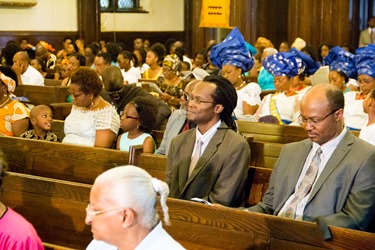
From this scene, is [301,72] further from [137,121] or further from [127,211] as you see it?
[127,211]

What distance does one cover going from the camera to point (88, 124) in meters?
5.94

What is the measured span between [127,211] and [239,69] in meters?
5.21

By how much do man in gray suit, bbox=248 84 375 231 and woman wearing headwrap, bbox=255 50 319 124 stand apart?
118 inches

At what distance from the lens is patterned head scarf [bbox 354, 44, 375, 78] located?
7031 mm

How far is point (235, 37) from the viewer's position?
26.5 ft

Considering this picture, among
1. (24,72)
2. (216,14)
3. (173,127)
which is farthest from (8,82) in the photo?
(216,14)

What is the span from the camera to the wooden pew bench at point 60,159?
5211 mm

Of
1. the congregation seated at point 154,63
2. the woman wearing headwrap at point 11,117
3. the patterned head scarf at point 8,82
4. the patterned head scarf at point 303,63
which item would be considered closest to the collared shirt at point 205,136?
the woman wearing headwrap at point 11,117

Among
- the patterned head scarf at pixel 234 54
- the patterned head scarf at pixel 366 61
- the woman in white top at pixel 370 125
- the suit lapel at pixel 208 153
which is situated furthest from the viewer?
the patterned head scarf at pixel 234 54

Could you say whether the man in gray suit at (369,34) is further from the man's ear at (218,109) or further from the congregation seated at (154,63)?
the man's ear at (218,109)

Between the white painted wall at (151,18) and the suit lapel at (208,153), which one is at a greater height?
the white painted wall at (151,18)

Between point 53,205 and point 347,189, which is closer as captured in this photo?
point 347,189

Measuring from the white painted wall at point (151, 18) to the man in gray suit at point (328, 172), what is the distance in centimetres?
1388

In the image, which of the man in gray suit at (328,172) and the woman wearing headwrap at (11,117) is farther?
the woman wearing headwrap at (11,117)
